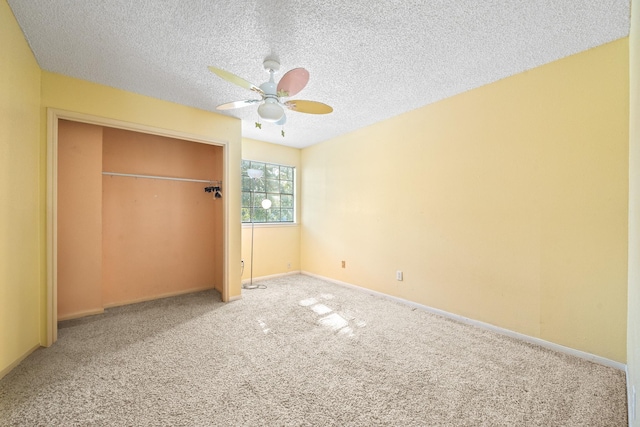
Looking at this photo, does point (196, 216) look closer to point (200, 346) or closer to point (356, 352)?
point (200, 346)

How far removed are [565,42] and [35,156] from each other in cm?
448

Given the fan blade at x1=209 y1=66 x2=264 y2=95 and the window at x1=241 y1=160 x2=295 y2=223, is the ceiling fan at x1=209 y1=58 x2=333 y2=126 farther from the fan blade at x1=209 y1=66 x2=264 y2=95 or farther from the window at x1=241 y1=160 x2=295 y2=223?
the window at x1=241 y1=160 x2=295 y2=223

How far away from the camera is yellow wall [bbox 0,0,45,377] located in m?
1.89

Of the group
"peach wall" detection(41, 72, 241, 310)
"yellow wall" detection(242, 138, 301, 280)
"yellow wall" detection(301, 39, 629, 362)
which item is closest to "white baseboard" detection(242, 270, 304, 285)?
"yellow wall" detection(242, 138, 301, 280)

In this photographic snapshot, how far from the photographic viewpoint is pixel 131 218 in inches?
147

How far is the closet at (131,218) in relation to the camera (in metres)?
3.11

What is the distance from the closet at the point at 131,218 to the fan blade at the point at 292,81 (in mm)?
2229

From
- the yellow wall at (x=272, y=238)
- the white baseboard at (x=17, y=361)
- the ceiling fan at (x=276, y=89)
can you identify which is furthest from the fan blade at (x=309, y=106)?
the white baseboard at (x=17, y=361)

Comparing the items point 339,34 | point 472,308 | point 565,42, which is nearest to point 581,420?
point 472,308

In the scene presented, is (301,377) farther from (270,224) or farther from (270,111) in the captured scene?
(270,224)

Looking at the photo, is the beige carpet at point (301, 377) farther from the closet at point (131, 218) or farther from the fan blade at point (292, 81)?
the fan blade at point (292, 81)

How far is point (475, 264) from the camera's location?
2896mm

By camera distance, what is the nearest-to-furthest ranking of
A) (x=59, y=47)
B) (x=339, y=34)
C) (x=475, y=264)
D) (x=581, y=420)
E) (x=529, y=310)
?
(x=581, y=420) < (x=339, y=34) < (x=59, y=47) < (x=529, y=310) < (x=475, y=264)

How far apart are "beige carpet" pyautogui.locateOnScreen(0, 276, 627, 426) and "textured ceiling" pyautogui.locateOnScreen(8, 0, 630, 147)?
8.27 feet
